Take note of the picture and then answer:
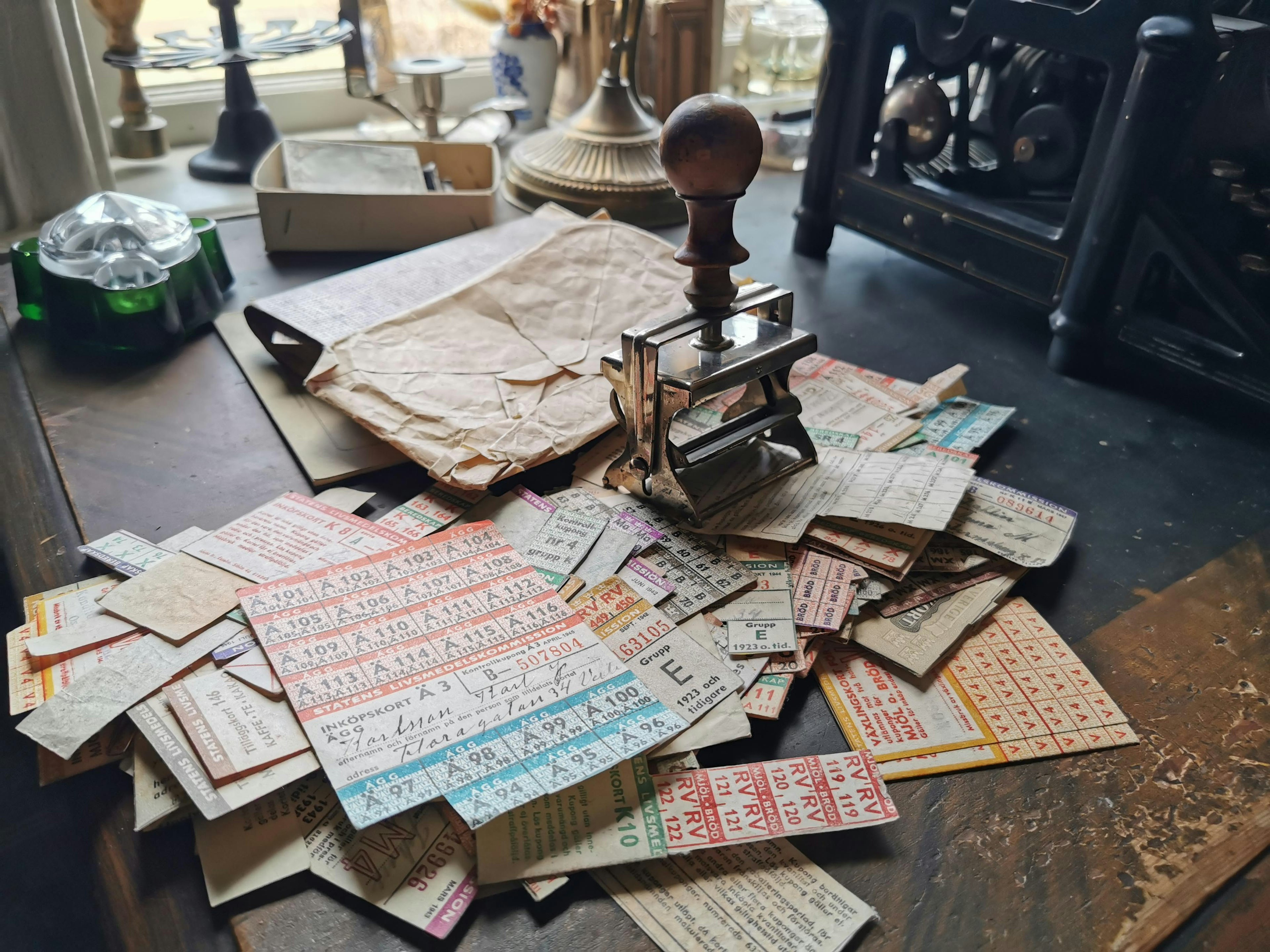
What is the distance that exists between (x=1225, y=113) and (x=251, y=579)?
2.96ft

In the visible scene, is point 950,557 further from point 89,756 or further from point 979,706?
point 89,756

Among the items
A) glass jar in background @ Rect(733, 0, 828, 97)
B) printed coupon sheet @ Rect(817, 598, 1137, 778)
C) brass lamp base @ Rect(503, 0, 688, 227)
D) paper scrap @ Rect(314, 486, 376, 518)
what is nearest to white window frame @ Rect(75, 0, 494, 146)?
brass lamp base @ Rect(503, 0, 688, 227)

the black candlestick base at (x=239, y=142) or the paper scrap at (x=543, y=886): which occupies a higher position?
the black candlestick base at (x=239, y=142)

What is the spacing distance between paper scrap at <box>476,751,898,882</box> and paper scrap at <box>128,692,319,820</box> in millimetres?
113

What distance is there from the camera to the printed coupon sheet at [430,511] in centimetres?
74

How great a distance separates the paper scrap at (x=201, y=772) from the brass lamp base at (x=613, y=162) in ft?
2.81

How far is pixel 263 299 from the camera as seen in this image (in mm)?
919

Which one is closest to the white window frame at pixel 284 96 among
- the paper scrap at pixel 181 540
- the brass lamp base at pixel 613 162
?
the brass lamp base at pixel 613 162

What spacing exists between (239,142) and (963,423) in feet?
3.53

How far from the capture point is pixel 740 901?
→ 0.49 metres

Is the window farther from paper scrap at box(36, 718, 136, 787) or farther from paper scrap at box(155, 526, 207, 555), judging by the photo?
paper scrap at box(36, 718, 136, 787)

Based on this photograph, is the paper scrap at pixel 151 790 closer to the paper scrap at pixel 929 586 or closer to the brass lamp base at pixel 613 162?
the paper scrap at pixel 929 586

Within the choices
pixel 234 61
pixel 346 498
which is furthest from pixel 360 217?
pixel 346 498

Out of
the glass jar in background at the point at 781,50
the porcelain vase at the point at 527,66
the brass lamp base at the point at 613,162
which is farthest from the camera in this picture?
the glass jar in background at the point at 781,50
